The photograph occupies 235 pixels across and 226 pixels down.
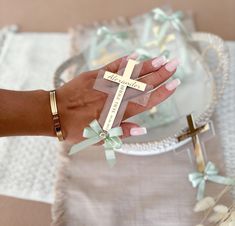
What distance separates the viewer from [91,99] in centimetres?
73

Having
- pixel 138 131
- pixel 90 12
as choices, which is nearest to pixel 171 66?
A: pixel 138 131

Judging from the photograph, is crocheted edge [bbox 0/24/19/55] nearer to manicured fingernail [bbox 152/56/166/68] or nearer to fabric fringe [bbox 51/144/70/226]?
fabric fringe [bbox 51/144/70/226]

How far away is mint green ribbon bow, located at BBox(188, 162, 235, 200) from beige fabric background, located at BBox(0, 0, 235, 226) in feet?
1.34

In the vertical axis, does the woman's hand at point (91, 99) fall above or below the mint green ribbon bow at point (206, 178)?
above

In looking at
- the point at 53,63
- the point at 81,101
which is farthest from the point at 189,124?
the point at 53,63

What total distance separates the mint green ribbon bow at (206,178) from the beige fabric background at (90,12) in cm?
41

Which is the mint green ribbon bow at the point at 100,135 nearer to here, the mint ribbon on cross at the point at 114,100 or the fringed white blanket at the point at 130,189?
the mint ribbon on cross at the point at 114,100

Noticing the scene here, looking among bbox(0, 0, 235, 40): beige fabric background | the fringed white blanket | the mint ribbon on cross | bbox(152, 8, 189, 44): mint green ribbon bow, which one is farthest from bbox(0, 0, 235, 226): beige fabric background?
the mint ribbon on cross

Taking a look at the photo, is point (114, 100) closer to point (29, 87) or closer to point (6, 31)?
point (29, 87)

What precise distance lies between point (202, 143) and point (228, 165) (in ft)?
0.22

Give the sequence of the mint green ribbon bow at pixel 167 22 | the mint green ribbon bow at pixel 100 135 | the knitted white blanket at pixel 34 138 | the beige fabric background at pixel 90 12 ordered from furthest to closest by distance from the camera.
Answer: the beige fabric background at pixel 90 12, the mint green ribbon bow at pixel 167 22, the knitted white blanket at pixel 34 138, the mint green ribbon bow at pixel 100 135

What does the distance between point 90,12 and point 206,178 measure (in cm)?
60

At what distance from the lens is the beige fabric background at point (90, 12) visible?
110 cm

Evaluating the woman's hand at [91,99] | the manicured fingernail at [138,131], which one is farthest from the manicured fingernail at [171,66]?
the manicured fingernail at [138,131]
